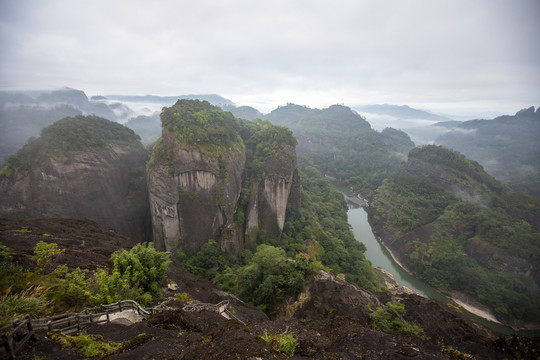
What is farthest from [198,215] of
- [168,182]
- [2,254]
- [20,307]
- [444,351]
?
[444,351]

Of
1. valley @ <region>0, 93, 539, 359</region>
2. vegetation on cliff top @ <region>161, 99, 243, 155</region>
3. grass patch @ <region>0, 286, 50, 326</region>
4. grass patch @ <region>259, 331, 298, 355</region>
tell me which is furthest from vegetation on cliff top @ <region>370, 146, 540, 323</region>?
grass patch @ <region>0, 286, 50, 326</region>

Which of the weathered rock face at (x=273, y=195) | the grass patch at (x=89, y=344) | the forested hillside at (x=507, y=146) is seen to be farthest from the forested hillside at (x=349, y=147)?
the grass patch at (x=89, y=344)

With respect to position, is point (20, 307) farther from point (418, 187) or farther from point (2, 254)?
point (418, 187)

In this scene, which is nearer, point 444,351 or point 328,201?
point 444,351

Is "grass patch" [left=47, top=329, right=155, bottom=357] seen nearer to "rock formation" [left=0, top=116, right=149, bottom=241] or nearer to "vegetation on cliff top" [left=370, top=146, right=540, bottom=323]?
"rock formation" [left=0, top=116, right=149, bottom=241]

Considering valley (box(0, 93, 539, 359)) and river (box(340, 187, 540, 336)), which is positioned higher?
valley (box(0, 93, 539, 359))
